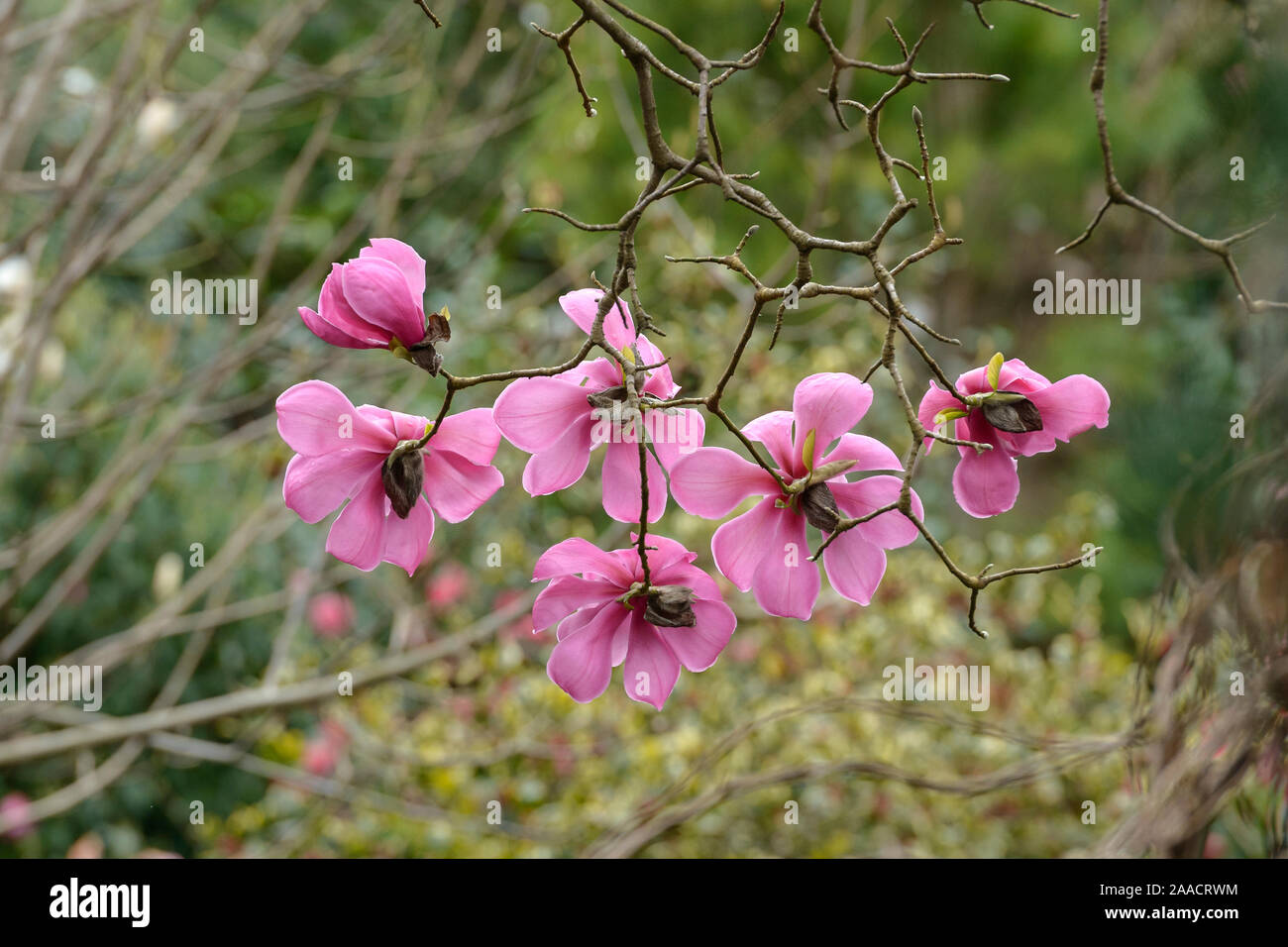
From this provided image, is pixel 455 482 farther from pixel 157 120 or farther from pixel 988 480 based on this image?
pixel 157 120

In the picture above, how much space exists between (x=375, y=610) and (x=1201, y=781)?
225cm

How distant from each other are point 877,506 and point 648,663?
0.37 ft

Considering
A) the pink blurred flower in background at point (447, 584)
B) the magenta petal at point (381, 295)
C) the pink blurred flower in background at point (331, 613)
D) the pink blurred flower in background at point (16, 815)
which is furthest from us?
the pink blurred flower in background at point (331, 613)

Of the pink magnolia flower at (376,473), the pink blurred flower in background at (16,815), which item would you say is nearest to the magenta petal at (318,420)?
the pink magnolia flower at (376,473)

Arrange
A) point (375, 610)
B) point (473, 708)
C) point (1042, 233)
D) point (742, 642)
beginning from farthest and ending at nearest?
point (1042, 233), point (375, 610), point (742, 642), point (473, 708)

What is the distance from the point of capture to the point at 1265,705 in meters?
0.59

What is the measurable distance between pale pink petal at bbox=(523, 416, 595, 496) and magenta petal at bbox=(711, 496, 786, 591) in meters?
0.06

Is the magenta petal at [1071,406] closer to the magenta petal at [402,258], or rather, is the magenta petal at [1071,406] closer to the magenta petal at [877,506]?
the magenta petal at [877,506]

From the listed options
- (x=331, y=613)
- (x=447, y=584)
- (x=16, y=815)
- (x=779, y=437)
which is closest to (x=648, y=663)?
(x=779, y=437)

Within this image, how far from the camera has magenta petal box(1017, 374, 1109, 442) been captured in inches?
16.5

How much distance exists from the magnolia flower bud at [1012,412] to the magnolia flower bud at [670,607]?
141 mm

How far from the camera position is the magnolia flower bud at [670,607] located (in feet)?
1.30
